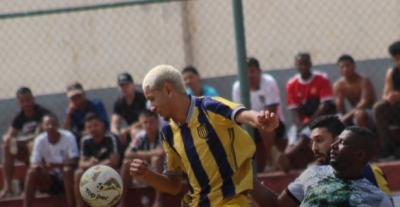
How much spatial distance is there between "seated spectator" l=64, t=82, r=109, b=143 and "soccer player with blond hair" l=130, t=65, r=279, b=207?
481 centimetres

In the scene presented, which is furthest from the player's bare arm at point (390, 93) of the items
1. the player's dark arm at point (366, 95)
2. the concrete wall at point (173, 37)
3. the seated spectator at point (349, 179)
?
the seated spectator at point (349, 179)

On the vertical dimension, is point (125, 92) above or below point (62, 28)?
below

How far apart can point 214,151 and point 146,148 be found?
3.93 meters

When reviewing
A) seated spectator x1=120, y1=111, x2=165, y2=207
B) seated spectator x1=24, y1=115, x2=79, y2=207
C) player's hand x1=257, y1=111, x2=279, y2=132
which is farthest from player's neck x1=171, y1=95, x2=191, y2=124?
seated spectator x1=24, y1=115, x2=79, y2=207

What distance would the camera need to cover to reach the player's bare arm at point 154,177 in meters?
6.31

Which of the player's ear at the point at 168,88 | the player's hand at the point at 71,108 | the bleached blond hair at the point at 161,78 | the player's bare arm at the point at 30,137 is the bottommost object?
the player's bare arm at the point at 30,137

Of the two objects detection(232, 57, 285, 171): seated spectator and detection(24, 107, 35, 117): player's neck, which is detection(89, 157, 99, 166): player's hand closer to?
detection(24, 107, 35, 117): player's neck

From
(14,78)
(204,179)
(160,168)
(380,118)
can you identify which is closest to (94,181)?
(204,179)

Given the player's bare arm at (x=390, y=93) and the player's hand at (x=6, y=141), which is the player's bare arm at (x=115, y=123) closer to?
the player's hand at (x=6, y=141)

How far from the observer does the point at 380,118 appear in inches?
388

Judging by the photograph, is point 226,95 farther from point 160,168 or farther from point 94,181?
point 94,181

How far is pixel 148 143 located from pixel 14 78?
8.08 feet

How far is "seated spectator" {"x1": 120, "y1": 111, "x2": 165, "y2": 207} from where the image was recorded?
9.80 m

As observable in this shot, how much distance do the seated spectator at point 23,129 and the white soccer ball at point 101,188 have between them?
3324mm
